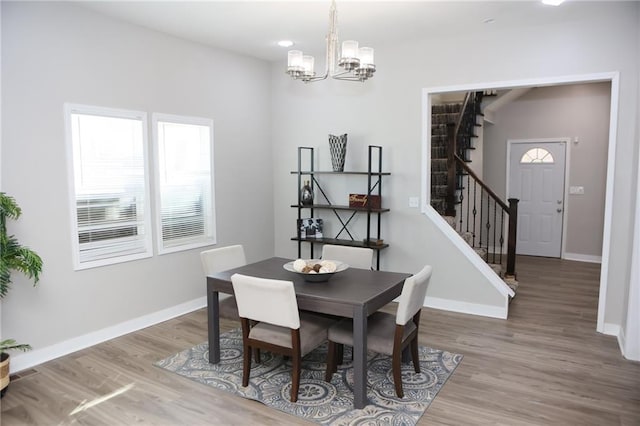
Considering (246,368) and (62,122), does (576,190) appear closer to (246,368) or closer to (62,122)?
(246,368)

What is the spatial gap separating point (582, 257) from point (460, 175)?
2758 mm

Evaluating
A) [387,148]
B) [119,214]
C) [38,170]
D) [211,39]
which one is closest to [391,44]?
[387,148]

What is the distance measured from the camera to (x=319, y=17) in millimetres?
3900

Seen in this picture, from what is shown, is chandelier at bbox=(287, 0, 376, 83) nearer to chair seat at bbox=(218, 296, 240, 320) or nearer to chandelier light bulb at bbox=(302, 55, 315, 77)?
chandelier light bulb at bbox=(302, 55, 315, 77)

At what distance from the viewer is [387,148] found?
503 cm

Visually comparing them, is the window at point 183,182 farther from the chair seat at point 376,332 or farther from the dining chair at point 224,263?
the chair seat at point 376,332

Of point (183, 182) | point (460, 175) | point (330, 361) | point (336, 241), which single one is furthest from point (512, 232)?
point (183, 182)

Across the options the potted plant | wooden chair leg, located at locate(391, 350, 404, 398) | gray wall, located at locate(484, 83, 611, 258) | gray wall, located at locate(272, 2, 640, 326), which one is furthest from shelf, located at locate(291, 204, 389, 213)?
gray wall, located at locate(484, 83, 611, 258)

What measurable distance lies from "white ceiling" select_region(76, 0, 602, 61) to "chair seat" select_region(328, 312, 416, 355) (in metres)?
2.49

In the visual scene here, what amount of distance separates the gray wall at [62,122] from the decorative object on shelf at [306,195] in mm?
845

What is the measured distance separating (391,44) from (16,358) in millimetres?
4524

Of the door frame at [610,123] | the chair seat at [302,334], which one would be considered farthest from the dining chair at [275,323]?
the door frame at [610,123]

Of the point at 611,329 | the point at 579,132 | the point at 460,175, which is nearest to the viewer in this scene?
the point at 611,329

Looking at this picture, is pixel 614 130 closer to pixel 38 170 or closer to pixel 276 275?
pixel 276 275
